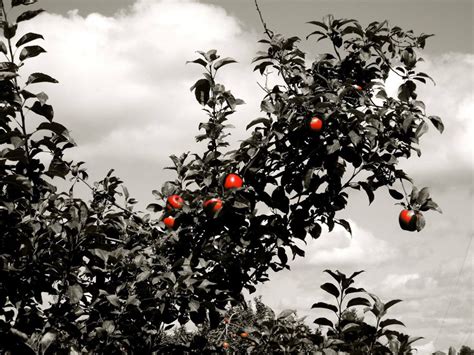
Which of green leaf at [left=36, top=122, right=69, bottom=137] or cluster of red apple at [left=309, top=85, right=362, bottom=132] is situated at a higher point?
cluster of red apple at [left=309, top=85, right=362, bottom=132]

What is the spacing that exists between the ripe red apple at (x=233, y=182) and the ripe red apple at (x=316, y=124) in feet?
2.13

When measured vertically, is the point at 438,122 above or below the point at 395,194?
above

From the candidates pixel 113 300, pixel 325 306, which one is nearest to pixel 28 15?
pixel 113 300

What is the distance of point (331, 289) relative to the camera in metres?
3.17

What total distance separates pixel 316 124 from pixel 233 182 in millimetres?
731

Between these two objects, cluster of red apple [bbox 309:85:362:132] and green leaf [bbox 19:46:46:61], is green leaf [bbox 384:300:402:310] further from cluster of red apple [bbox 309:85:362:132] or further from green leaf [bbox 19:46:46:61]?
green leaf [bbox 19:46:46:61]

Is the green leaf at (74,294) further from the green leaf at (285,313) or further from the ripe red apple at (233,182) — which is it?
the green leaf at (285,313)

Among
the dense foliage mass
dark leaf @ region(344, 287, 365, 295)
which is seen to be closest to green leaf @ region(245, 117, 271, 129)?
the dense foliage mass

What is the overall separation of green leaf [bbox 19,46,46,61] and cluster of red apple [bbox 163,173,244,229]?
147cm

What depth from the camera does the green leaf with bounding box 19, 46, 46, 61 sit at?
129 inches

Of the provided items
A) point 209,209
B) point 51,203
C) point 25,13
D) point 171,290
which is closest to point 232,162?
point 209,209

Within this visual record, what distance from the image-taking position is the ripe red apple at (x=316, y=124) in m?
3.88

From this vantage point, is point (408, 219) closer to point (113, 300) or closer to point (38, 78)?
point (113, 300)

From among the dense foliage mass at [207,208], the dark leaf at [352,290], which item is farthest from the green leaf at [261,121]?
the dark leaf at [352,290]
